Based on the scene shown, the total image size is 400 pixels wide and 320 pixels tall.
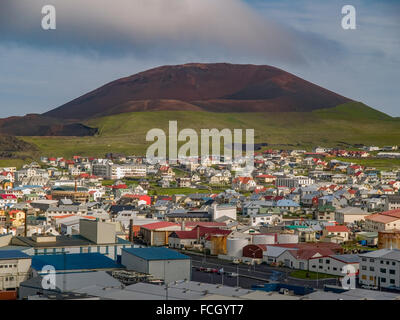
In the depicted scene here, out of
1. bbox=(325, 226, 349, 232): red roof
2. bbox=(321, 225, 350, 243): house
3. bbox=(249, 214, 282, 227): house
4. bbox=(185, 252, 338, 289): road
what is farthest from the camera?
bbox=(249, 214, 282, 227): house

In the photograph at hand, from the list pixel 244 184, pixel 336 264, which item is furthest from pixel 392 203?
pixel 336 264

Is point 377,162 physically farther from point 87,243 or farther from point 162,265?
point 162,265

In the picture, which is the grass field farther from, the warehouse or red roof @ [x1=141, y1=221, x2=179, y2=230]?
the warehouse

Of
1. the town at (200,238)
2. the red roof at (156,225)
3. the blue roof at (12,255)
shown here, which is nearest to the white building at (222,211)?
the town at (200,238)

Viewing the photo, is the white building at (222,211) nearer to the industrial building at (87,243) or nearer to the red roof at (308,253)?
the industrial building at (87,243)

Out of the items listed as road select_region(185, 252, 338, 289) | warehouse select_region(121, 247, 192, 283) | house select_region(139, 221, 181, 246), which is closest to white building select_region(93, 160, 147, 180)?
house select_region(139, 221, 181, 246)
